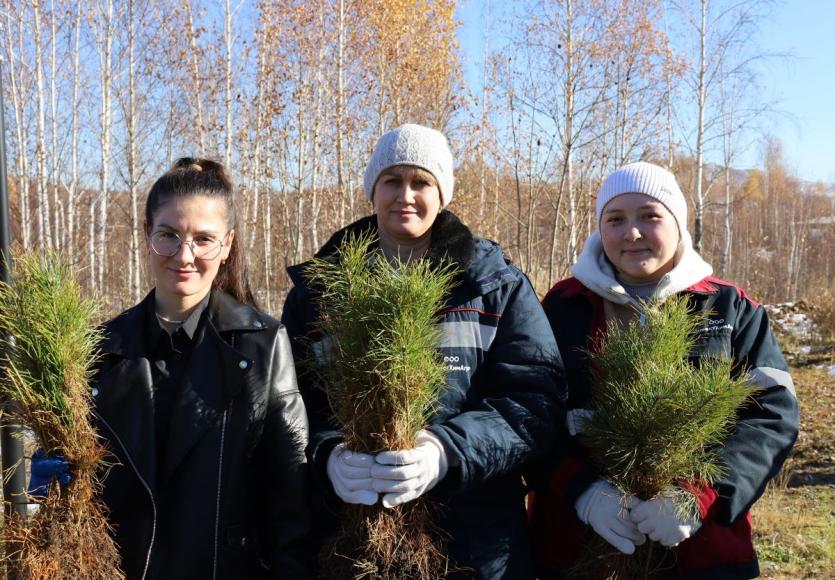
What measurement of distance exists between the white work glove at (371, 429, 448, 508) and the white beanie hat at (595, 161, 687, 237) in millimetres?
1172

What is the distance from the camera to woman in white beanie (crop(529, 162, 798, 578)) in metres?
1.74

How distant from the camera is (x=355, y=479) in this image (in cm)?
154

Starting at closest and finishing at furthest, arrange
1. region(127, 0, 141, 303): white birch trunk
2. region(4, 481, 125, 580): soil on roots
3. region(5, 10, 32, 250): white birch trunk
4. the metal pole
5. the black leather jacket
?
region(4, 481, 125, 580): soil on roots < the metal pole < the black leather jacket < region(127, 0, 141, 303): white birch trunk < region(5, 10, 32, 250): white birch trunk

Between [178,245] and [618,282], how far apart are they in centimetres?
142

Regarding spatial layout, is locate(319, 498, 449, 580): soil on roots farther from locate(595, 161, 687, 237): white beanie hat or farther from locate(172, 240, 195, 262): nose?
locate(595, 161, 687, 237): white beanie hat

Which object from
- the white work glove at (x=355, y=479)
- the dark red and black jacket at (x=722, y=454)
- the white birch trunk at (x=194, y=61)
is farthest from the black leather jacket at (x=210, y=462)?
the white birch trunk at (x=194, y=61)

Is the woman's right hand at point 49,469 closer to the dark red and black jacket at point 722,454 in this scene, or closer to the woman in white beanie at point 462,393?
the woman in white beanie at point 462,393

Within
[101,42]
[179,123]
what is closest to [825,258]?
[179,123]

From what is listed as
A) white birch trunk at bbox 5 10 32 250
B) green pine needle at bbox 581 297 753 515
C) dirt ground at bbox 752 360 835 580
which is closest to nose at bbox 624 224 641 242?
green pine needle at bbox 581 297 753 515

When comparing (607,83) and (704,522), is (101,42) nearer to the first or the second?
(607,83)

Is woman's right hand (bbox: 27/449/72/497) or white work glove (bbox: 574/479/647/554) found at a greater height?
woman's right hand (bbox: 27/449/72/497)

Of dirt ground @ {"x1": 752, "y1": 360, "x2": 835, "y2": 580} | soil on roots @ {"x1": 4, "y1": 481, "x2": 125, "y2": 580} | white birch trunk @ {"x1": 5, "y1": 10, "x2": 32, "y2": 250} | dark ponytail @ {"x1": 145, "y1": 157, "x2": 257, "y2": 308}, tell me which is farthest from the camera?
white birch trunk @ {"x1": 5, "y1": 10, "x2": 32, "y2": 250}

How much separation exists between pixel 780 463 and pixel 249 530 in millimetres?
1558

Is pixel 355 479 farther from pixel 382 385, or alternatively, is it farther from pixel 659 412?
pixel 659 412
